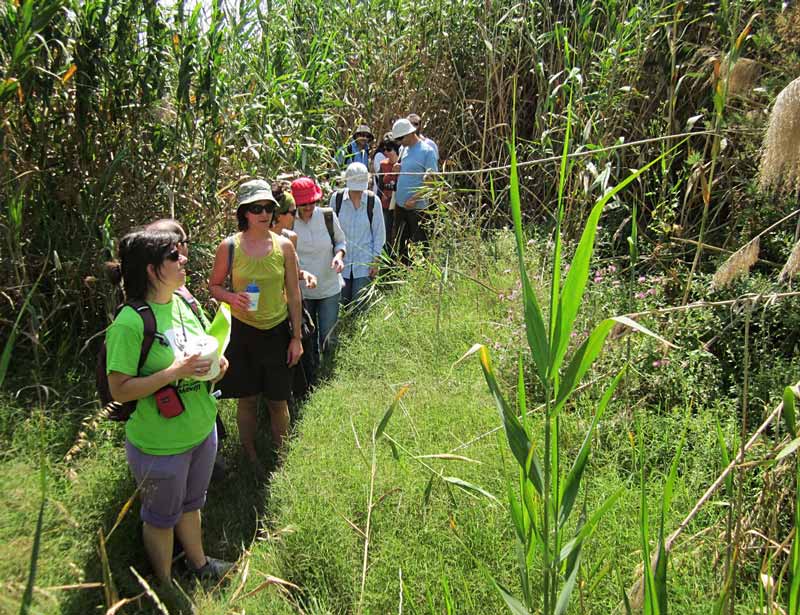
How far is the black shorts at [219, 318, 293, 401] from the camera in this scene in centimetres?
403

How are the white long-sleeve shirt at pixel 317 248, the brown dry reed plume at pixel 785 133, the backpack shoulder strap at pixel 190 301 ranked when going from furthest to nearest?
the white long-sleeve shirt at pixel 317 248 < the backpack shoulder strap at pixel 190 301 < the brown dry reed plume at pixel 785 133

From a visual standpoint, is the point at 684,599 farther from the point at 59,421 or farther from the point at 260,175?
the point at 260,175

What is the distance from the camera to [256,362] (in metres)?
4.07

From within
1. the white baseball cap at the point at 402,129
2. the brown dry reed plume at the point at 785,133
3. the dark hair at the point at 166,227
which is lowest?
the dark hair at the point at 166,227

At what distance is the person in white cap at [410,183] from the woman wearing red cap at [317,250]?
1.38 m

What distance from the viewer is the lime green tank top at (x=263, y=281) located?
12.7 feet

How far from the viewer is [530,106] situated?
8.07 meters

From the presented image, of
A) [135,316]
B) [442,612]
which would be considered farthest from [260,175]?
[442,612]

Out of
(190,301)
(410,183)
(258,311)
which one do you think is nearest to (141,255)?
(190,301)

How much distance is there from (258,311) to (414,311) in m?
1.87

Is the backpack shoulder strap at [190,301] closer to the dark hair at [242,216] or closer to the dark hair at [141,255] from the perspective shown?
the dark hair at [141,255]

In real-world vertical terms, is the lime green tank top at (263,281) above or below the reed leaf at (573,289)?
below

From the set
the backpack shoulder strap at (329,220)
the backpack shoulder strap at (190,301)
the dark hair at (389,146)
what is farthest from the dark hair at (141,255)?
the dark hair at (389,146)

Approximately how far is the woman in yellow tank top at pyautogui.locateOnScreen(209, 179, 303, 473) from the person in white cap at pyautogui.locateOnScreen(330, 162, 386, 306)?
1713 millimetres
